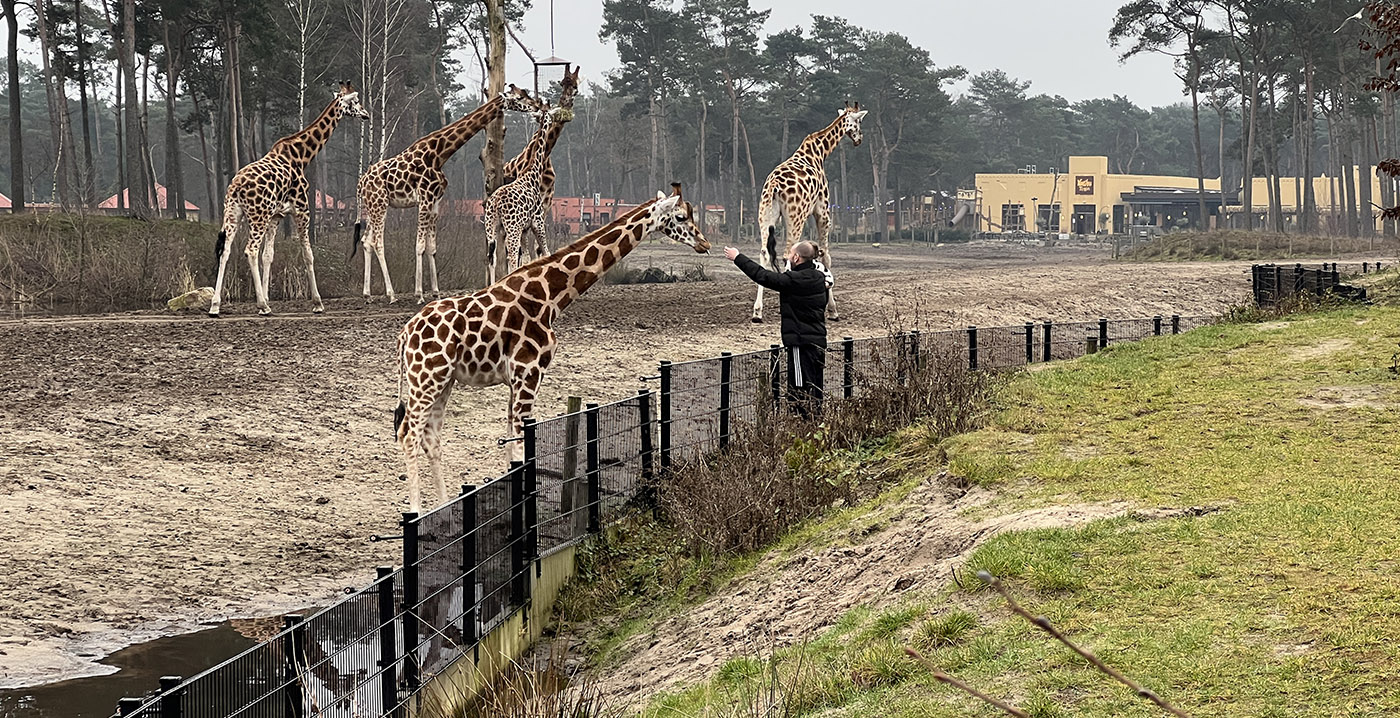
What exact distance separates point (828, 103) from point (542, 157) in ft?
217

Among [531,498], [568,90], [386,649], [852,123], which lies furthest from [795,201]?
[386,649]

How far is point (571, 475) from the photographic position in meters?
Answer: 11.5

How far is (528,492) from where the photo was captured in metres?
10.4

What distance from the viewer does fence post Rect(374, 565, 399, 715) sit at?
7.34 m

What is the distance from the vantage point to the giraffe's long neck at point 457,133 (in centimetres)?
2372

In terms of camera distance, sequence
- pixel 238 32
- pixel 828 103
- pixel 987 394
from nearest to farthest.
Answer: pixel 987 394
pixel 238 32
pixel 828 103

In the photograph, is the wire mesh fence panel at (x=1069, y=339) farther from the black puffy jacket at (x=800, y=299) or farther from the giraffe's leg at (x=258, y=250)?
the giraffe's leg at (x=258, y=250)

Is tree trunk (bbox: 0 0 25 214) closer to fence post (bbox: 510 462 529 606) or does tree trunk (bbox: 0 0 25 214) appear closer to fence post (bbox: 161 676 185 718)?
fence post (bbox: 510 462 529 606)

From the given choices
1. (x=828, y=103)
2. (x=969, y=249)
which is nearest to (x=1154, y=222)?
(x=828, y=103)

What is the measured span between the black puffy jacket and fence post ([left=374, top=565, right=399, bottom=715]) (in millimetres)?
7269

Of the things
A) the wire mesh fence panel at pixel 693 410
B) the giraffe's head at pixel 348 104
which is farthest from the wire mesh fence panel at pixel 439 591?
the giraffe's head at pixel 348 104

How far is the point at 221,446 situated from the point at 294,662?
28.9ft

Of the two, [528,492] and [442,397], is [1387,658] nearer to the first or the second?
[528,492]

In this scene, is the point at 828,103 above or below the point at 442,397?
above
